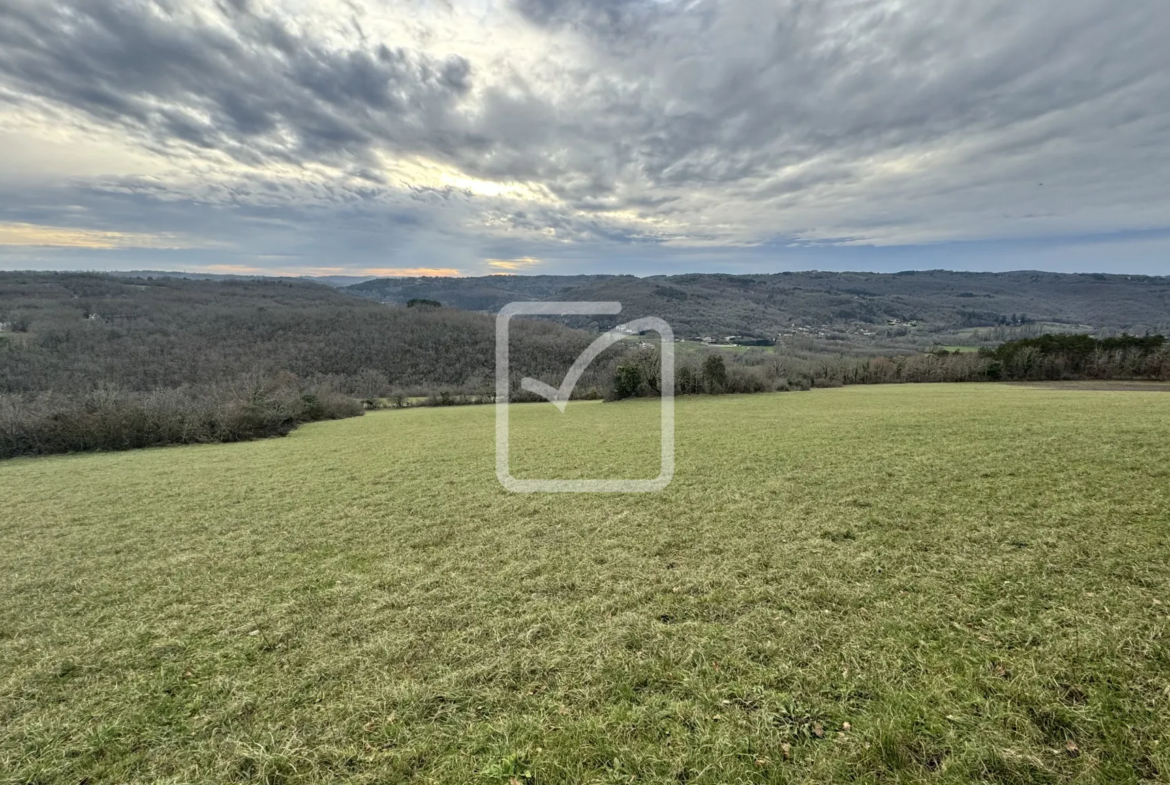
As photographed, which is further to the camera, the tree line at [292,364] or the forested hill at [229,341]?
the forested hill at [229,341]

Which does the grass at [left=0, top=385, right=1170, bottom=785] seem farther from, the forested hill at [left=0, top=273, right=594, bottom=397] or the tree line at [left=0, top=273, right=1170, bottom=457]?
the forested hill at [left=0, top=273, right=594, bottom=397]

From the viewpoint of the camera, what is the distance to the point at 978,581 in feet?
15.4

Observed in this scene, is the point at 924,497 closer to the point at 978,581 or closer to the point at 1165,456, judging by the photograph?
the point at 978,581

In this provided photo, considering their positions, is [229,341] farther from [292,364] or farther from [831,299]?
[831,299]

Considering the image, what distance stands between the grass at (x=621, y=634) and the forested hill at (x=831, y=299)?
68.7 metres

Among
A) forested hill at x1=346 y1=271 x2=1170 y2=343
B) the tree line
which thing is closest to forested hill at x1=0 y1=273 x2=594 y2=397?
the tree line

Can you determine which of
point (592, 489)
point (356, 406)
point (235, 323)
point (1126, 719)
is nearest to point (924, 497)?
point (1126, 719)

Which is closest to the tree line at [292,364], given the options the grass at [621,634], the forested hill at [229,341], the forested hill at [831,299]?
the forested hill at [229,341]

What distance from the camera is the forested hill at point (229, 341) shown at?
4650cm

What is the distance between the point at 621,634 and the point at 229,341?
77.1 metres

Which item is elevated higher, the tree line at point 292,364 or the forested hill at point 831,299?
the forested hill at point 831,299

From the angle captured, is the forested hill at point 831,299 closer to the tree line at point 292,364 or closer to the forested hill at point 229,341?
the forested hill at point 229,341

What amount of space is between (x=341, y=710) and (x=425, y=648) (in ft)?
2.76

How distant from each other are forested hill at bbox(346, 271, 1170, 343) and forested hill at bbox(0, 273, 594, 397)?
22.1m
